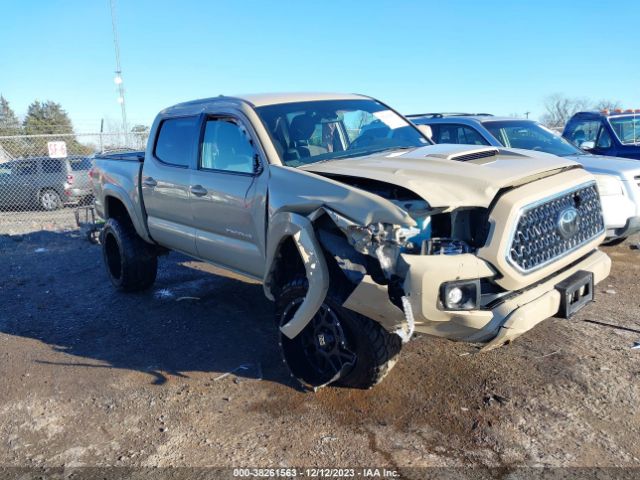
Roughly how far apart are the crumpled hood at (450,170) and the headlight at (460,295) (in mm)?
408

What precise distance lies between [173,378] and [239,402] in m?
0.68

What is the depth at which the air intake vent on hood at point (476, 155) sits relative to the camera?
3.64 metres

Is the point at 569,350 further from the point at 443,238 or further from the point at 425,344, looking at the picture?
the point at 443,238

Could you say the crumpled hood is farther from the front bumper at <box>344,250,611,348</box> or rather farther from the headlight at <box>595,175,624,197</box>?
Answer: the headlight at <box>595,175,624,197</box>

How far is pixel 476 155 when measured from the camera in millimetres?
3785

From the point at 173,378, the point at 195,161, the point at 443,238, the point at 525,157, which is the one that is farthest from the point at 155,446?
the point at 525,157

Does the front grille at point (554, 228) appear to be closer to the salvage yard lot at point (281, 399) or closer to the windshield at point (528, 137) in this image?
the salvage yard lot at point (281, 399)

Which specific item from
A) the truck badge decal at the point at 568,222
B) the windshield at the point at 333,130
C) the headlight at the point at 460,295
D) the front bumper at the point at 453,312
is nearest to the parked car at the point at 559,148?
the windshield at the point at 333,130

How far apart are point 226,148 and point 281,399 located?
6.62 feet

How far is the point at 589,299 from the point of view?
3.38 meters

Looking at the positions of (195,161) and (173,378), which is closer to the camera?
(173,378)

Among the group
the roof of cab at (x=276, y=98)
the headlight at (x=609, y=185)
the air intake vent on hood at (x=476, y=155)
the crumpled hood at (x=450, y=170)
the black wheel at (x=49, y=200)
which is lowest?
the black wheel at (x=49, y=200)

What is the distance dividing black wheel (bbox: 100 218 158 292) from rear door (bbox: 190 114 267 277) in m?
1.42

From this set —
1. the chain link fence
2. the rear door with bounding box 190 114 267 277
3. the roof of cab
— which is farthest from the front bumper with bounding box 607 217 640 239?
the chain link fence
